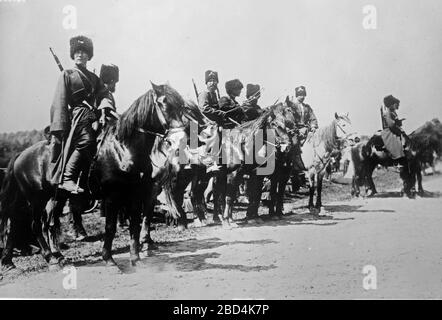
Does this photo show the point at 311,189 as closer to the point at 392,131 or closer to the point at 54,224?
the point at 392,131

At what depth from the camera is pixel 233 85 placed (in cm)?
693

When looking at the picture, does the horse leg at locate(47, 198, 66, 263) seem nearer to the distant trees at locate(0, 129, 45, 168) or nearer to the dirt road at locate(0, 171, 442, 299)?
the dirt road at locate(0, 171, 442, 299)

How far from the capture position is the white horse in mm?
7407

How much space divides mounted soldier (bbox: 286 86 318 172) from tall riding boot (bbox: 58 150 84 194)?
9.59ft

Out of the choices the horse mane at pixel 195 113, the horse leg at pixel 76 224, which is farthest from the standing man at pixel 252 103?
the horse leg at pixel 76 224

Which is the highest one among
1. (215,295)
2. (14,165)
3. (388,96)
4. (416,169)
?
(388,96)

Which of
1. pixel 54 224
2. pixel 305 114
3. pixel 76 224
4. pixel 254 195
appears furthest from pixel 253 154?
pixel 54 224

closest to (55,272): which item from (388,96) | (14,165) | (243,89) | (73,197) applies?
(73,197)

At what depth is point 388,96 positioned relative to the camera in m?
6.93

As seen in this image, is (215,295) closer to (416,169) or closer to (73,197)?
(73,197)

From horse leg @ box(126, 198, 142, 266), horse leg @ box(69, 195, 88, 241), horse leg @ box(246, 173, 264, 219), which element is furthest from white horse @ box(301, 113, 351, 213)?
horse leg @ box(69, 195, 88, 241)

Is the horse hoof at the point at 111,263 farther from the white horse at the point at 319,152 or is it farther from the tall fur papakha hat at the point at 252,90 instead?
the white horse at the point at 319,152

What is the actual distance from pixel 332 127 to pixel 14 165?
13.8 ft

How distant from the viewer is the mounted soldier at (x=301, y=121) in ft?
22.4
